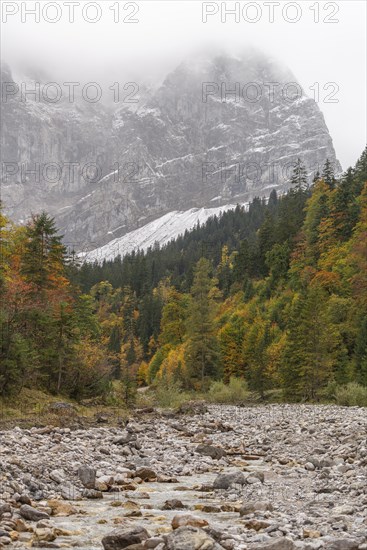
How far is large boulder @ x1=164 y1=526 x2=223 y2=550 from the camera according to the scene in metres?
7.63

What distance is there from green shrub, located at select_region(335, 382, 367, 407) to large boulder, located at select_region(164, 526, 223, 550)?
27.7 m

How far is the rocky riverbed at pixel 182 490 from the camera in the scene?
8477 mm

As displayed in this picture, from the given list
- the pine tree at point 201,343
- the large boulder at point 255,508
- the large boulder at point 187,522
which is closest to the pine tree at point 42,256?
the pine tree at point 201,343

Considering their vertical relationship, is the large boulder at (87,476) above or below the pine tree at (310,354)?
below

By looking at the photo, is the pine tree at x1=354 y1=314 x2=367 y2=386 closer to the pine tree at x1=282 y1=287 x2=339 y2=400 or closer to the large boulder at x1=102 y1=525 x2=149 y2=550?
the pine tree at x1=282 y1=287 x2=339 y2=400

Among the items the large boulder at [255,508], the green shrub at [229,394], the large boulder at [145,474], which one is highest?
the large boulder at [255,508]

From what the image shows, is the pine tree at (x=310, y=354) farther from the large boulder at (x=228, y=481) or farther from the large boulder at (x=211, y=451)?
the large boulder at (x=228, y=481)

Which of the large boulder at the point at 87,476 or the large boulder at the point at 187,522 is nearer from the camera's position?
the large boulder at the point at 187,522

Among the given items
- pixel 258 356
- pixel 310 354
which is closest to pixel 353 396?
pixel 310 354

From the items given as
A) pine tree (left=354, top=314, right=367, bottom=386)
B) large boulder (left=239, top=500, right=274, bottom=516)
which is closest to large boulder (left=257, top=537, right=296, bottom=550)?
large boulder (left=239, top=500, right=274, bottom=516)

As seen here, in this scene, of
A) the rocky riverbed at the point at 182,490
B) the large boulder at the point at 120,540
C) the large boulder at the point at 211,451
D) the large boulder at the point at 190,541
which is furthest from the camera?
the large boulder at the point at 211,451

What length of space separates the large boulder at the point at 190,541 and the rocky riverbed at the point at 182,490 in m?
0.01

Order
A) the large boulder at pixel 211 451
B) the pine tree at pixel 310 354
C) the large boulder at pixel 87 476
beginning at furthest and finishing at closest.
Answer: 1. the pine tree at pixel 310 354
2. the large boulder at pixel 211 451
3. the large boulder at pixel 87 476

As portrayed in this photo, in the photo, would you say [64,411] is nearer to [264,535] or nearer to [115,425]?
[115,425]
